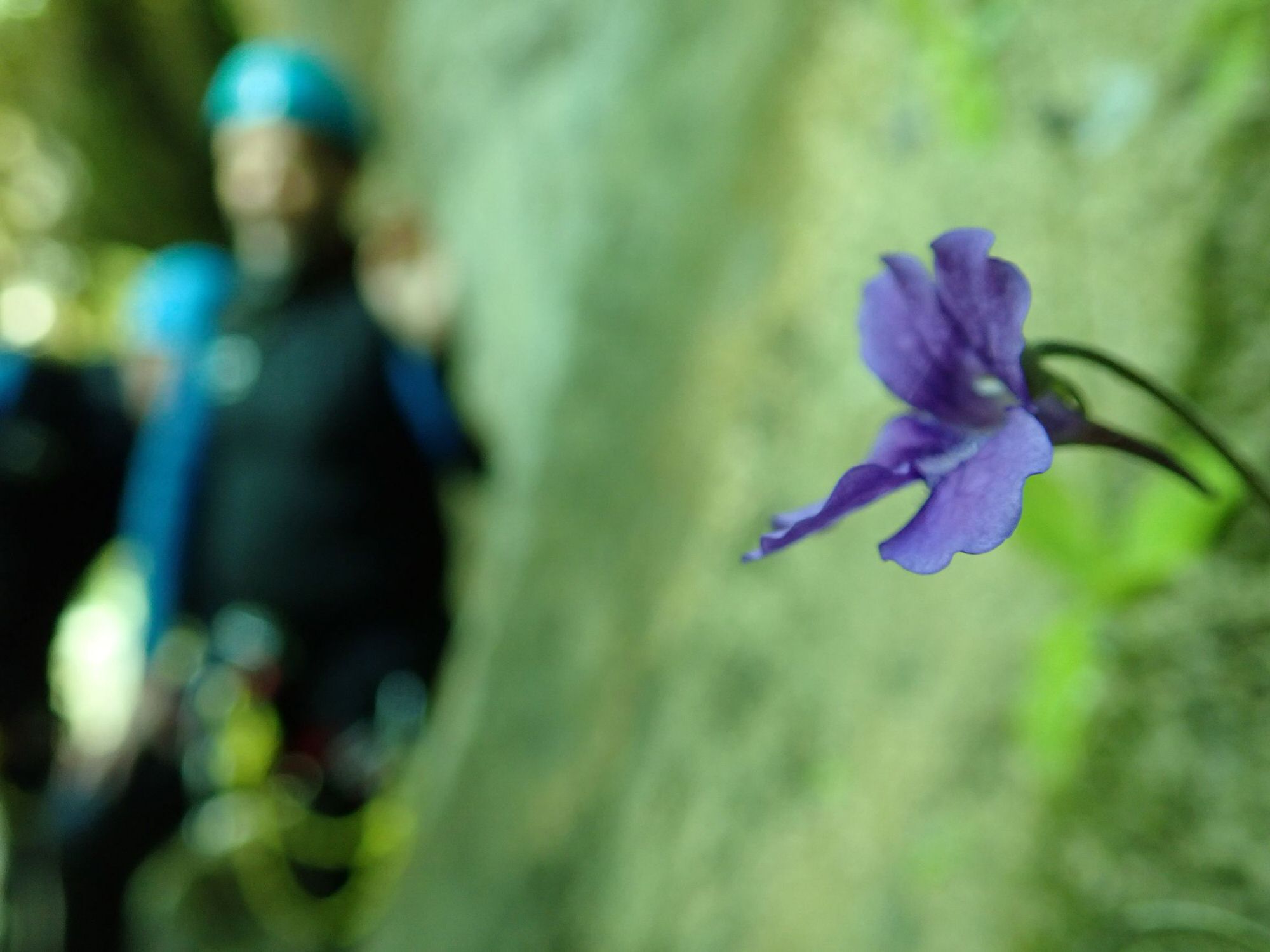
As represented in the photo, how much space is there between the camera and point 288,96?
6.49 feet

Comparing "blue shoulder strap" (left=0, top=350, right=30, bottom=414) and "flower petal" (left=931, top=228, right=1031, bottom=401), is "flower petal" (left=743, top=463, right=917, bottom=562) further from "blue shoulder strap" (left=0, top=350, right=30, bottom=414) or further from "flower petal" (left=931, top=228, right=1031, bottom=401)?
"blue shoulder strap" (left=0, top=350, right=30, bottom=414)

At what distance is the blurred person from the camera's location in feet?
6.25

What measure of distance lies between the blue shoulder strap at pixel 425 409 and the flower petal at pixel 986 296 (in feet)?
5.36

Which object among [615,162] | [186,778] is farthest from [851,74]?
[186,778]

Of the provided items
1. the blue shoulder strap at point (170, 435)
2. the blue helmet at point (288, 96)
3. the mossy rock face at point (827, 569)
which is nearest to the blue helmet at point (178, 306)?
the blue shoulder strap at point (170, 435)

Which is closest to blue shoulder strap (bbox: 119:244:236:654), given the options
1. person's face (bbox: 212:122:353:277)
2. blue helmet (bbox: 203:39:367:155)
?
person's face (bbox: 212:122:353:277)

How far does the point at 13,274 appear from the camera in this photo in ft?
17.3

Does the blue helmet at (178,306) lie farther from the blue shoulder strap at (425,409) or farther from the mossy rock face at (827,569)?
the mossy rock face at (827,569)

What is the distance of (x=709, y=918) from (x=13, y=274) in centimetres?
568

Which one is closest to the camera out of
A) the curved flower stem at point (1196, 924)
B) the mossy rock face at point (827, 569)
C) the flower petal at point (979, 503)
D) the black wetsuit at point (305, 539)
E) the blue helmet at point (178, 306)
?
the flower petal at point (979, 503)

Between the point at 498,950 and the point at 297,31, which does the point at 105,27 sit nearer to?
the point at 297,31

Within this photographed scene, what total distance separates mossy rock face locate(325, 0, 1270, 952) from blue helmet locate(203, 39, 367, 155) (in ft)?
1.76

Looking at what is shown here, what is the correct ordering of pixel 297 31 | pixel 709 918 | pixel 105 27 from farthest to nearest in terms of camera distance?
pixel 105 27 < pixel 297 31 < pixel 709 918

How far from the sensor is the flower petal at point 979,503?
37cm
